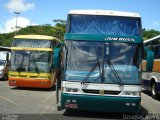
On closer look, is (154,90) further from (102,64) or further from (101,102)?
(101,102)

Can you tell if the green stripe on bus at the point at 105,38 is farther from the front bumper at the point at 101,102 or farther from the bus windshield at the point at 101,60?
the front bumper at the point at 101,102

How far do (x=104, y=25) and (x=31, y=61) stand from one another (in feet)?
28.9

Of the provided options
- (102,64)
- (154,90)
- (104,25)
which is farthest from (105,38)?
(154,90)

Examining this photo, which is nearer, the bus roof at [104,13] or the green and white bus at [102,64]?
the green and white bus at [102,64]

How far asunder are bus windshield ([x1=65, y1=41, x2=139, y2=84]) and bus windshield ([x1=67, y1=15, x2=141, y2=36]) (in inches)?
21.9

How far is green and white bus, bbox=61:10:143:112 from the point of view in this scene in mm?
10820

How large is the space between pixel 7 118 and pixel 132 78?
408cm

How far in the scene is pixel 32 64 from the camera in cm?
1970

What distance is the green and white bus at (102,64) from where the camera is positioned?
426 inches

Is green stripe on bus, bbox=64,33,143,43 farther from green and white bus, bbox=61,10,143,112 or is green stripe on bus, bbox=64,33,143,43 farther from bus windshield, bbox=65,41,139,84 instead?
bus windshield, bbox=65,41,139,84

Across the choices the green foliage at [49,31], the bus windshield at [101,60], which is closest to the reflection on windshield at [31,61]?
the bus windshield at [101,60]

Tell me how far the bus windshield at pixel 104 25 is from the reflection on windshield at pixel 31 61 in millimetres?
8180

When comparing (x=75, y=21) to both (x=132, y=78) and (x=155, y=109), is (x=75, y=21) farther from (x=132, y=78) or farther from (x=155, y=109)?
(x=155, y=109)

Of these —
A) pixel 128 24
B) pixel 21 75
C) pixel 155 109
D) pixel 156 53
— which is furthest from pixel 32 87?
pixel 128 24
